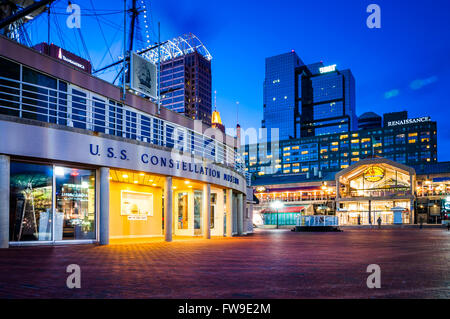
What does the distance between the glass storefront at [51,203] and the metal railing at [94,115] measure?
1979 millimetres

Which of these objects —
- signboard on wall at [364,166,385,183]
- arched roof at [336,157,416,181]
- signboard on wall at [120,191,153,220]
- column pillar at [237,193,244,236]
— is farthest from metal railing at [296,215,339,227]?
signboard on wall at [364,166,385,183]

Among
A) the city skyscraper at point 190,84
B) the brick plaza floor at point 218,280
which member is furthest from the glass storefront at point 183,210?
the city skyscraper at point 190,84

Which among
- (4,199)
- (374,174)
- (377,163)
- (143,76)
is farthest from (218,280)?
(374,174)

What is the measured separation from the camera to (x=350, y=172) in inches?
2970

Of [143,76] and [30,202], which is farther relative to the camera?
[143,76]

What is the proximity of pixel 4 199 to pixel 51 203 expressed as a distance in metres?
1.74

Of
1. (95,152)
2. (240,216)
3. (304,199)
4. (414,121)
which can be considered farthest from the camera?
(414,121)

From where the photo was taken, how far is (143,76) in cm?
2050

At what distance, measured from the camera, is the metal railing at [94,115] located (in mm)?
14109

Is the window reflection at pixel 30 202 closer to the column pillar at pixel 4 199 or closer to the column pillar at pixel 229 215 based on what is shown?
the column pillar at pixel 4 199

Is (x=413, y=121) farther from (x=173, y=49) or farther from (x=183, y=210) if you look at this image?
(x=183, y=210)

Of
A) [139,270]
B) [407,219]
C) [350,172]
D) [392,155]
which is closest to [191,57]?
[392,155]
